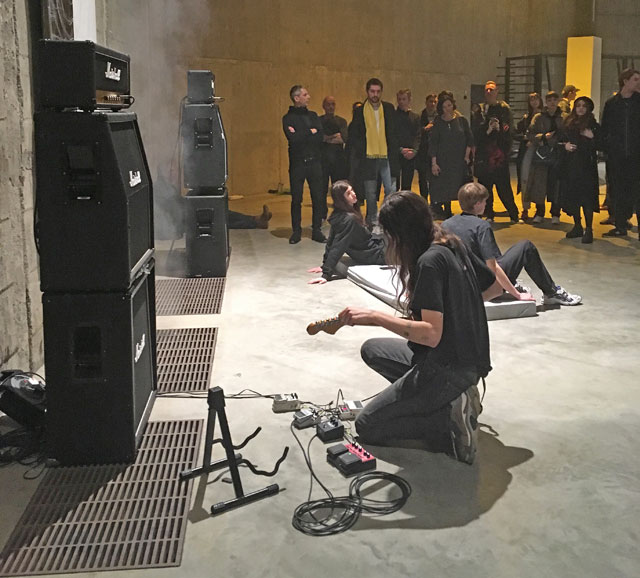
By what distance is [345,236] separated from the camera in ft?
20.3

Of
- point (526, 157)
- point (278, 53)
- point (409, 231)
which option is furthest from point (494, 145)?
point (409, 231)

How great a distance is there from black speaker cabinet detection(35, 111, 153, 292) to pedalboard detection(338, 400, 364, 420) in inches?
46.1

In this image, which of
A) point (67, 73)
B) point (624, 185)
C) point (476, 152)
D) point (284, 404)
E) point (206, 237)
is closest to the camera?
point (67, 73)

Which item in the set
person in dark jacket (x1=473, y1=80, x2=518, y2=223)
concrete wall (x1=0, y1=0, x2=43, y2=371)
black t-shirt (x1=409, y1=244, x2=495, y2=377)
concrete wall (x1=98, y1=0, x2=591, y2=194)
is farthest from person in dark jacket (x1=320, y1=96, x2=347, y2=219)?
black t-shirt (x1=409, y1=244, x2=495, y2=377)

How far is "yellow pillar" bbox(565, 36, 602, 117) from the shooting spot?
16.0m

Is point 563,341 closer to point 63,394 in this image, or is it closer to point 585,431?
point 585,431

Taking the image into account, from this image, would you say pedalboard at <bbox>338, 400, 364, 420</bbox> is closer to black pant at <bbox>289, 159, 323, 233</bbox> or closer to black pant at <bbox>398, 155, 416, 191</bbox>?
black pant at <bbox>289, 159, 323, 233</bbox>

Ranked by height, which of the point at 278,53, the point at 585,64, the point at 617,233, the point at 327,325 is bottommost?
the point at 617,233

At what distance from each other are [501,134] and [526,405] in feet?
18.8

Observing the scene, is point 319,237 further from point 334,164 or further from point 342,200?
point 342,200

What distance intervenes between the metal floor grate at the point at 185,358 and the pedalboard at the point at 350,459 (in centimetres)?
107

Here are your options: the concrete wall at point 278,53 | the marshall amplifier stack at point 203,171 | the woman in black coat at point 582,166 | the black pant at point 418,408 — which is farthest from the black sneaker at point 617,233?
the black pant at point 418,408

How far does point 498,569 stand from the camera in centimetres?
241

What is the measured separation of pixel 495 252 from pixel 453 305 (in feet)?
5.82
